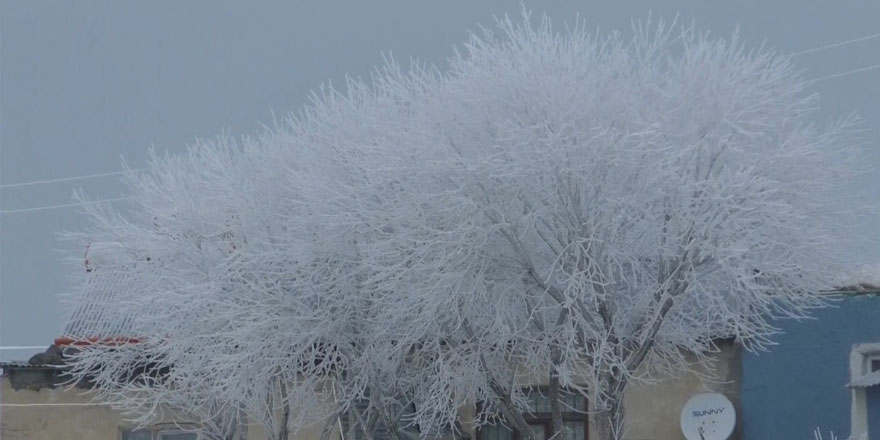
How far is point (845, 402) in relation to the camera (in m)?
19.0

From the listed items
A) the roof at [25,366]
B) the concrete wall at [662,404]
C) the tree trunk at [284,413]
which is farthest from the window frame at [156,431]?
the concrete wall at [662,404]

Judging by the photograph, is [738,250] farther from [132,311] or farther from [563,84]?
[132,311]


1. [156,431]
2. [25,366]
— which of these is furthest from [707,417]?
[25,366]

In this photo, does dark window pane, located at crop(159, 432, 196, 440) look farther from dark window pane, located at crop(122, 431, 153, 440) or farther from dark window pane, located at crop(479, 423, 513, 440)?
dark window pane, located at crop(479, 423, 513, 440)

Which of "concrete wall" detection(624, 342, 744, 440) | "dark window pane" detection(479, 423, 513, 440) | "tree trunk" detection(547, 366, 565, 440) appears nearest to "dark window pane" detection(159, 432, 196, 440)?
"dark window pane" detection(479, 423, 513, 440)

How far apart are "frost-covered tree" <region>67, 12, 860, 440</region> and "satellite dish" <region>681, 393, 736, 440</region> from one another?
549 millimetres

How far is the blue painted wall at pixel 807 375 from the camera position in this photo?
18922 millimetres

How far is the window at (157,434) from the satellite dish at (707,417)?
7.32 meters

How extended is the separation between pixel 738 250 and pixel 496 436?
7.61 m

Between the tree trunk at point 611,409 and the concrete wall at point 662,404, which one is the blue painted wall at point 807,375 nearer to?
the concrete wall at point 662,404

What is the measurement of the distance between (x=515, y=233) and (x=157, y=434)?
804 centimetres

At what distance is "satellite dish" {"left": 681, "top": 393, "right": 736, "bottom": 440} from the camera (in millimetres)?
19312

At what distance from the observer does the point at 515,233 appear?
52.9ft

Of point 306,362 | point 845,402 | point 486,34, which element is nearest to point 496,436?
point 306,362
